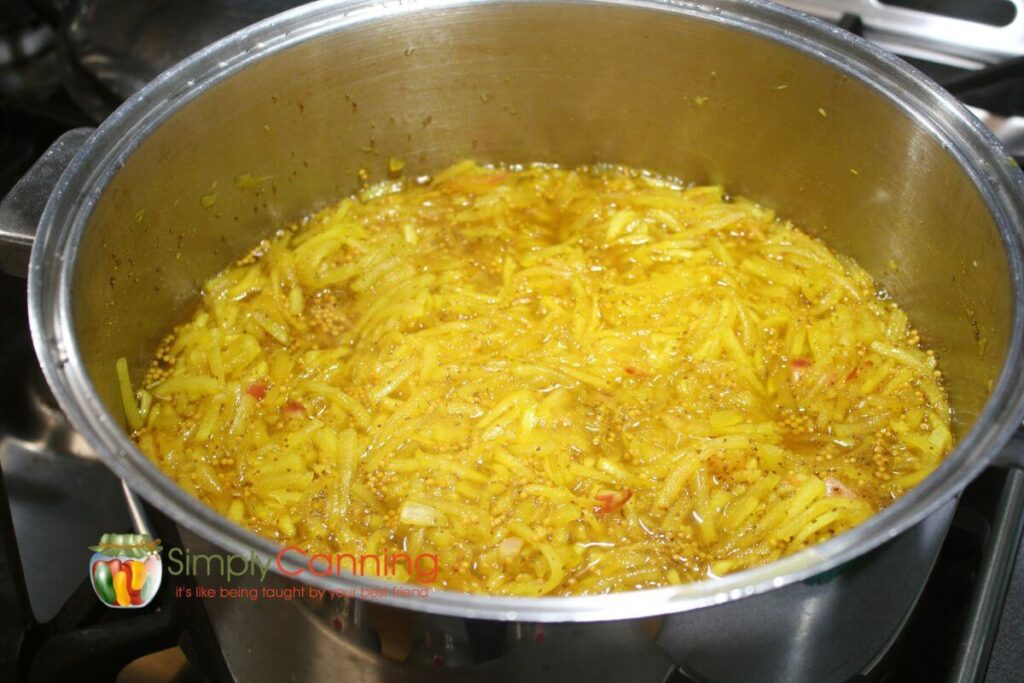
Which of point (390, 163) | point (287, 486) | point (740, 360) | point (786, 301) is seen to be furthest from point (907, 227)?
point (287, 486)

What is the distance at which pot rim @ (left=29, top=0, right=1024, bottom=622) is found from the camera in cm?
167

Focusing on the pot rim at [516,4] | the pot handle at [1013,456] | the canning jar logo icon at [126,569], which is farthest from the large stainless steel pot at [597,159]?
the canning jar logo icon at [126,569]

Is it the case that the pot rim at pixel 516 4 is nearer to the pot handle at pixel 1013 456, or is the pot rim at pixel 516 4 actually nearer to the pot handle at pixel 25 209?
the pot handle at pixel 25 209

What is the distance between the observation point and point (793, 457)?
2701 millimetres

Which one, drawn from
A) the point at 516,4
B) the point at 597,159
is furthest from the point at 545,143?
the point at 516,4

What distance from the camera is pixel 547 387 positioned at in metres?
2.91

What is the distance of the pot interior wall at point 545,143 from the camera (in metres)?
2.82

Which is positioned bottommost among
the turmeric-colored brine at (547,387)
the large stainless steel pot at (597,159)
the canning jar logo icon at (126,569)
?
the canning jar logo icon at (126,569)

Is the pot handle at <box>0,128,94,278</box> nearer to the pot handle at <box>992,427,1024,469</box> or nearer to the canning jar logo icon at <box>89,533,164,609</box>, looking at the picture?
the canning jar logo icon at <box>89,533,164,609</box>

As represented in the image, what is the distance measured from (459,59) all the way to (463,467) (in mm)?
1517

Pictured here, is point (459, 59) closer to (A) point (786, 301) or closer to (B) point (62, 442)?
(A) point (786, 301)

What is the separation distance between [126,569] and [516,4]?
2.11 meters

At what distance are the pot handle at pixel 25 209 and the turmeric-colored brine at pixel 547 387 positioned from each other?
666 mm

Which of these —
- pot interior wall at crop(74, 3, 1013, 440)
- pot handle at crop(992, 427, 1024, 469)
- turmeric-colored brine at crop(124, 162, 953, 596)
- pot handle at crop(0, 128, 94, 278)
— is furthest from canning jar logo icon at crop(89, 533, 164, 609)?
pot handle at crop(992, 427, 1024, 469)
